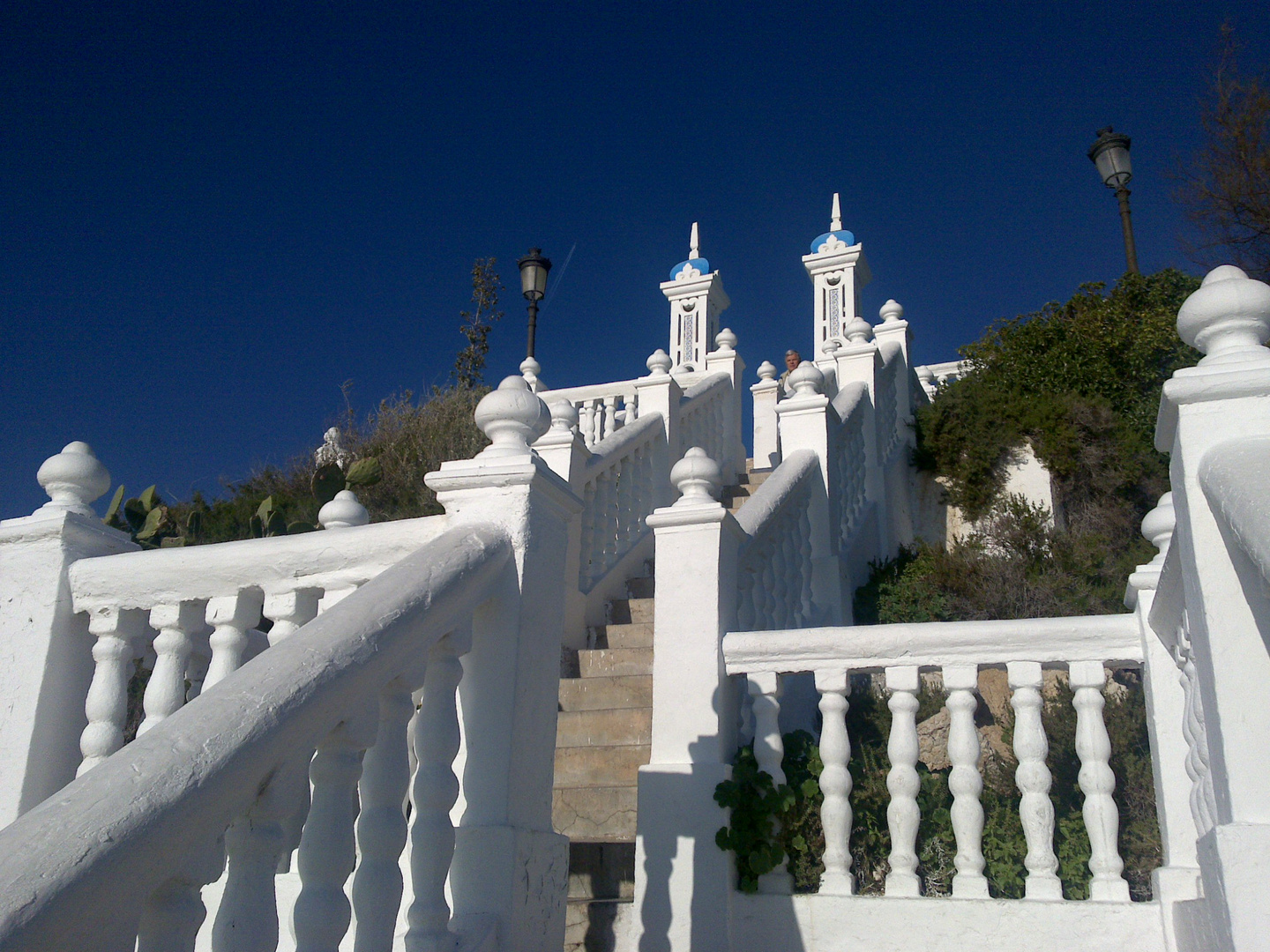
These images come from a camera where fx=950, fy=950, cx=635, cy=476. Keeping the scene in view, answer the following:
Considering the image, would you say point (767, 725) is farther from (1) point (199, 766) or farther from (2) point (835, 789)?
(1) point (199, 766)

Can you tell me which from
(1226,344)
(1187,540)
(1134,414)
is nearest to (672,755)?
(1187,540)

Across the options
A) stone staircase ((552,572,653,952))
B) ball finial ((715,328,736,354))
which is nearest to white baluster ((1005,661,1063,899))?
stone staircase ((552,572,653,952))

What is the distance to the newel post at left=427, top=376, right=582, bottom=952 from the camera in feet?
6.61

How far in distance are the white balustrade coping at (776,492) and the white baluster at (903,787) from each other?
133 cm

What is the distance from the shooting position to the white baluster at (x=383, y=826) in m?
1.73

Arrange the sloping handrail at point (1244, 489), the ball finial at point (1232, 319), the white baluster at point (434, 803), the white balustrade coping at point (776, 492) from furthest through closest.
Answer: the white balustrade coping at point (776, 492)
the ball finial at point (1232, 319)
the white baluster at point (434, 803)
the sloping handrail at point (1244, 489)

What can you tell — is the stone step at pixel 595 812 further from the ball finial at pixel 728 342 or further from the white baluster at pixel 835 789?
the ball finial at pixel 728 342

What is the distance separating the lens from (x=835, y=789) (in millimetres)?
3154

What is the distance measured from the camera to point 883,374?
28.4 feet

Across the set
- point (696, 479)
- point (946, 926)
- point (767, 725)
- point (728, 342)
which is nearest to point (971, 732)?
point (946, 926)

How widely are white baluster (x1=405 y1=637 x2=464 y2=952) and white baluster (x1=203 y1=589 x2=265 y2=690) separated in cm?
66

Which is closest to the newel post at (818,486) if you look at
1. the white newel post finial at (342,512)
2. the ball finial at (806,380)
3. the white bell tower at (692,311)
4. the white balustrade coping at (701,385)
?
the ball finial at (806,380)

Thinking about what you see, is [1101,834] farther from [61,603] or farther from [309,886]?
[61,603]

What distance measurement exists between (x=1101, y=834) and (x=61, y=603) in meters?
3.06
